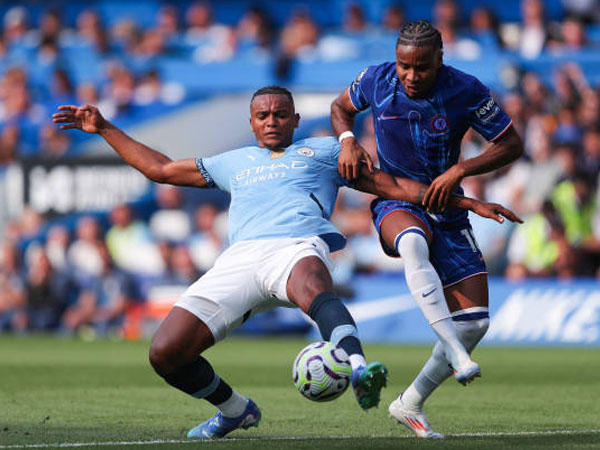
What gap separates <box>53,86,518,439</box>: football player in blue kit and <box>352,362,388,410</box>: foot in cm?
43

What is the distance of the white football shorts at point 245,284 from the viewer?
6.52 metres

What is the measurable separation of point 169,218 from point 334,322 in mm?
12505

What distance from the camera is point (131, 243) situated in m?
18.4

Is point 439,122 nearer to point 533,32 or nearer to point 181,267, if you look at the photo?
point 181,267

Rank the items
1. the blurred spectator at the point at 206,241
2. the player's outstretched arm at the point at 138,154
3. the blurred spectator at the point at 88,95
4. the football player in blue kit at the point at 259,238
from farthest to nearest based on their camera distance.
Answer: the blurred spectator at the point at 88,95, the blurred spectator at the point at 206,241, the player's outstretched arm at the point at 138,154, the football player in blue kit at the point at 259,238

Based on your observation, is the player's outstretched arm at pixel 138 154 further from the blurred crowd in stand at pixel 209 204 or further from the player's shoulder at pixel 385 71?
the blurred crowd in stand at pixel 209 204

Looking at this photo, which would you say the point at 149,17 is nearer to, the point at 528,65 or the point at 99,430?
the point at 528,65

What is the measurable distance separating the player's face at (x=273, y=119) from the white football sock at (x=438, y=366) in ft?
5.00

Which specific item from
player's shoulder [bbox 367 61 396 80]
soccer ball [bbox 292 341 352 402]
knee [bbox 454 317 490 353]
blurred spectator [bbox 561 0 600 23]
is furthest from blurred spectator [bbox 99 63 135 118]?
soccer ball [bbox 292 341 352 402]

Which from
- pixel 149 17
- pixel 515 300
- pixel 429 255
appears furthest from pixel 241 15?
pixel 429 255

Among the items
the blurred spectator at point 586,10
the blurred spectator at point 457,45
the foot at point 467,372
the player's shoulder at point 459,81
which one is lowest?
the foot at point 467,372

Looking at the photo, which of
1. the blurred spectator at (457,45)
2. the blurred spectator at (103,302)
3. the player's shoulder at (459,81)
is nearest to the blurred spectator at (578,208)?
the blurred spectator at (457,45)

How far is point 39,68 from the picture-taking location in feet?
70.2

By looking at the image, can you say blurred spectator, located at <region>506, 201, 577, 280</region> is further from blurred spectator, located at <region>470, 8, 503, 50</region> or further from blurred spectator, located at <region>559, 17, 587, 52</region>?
blurred spectator, located at <region>470, 8, 503, 50</region>
